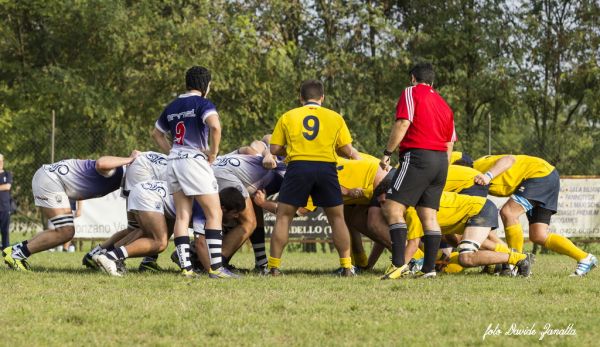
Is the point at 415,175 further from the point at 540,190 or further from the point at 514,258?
the point at 540,190

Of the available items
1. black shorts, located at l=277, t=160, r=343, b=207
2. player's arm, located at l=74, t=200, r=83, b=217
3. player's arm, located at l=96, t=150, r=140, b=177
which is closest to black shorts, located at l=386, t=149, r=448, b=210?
black shorts, located at l=277, t=160, r=343, b=207

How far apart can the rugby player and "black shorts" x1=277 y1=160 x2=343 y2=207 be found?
2.28 ft

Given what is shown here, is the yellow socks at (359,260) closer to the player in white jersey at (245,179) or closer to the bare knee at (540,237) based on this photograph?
the player in white jersey at (245,179)

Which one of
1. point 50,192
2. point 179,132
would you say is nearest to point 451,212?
point 179,132

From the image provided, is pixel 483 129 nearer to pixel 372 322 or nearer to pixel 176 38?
pixel 176 38

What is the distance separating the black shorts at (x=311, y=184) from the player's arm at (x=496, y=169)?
1.53m

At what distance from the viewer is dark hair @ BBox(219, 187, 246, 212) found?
9.57m

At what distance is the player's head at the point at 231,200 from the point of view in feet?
31.4

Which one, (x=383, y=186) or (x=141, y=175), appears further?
(x=141, y=175)

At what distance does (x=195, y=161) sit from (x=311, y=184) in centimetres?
111

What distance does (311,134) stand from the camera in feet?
30.2

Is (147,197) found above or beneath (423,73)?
beneath

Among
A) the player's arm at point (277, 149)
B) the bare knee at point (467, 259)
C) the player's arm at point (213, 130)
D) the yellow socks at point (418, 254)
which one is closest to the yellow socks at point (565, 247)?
the bare knee at point (467, 259)

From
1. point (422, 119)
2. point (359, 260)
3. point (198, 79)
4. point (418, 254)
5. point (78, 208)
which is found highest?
point (198, 79)
